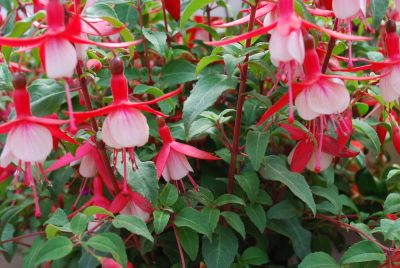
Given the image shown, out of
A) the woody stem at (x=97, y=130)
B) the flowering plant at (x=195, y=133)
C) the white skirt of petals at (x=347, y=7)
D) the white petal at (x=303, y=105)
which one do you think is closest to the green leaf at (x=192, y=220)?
the flowering plant at (x=195, y=133)

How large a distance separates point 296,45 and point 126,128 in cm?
20

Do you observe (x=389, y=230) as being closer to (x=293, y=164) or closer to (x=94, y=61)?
(x=293, y=164)

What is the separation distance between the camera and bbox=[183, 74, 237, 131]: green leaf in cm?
70

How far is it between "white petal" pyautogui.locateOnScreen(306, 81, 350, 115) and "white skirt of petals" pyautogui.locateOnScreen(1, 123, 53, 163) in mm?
291

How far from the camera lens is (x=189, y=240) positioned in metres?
0.77

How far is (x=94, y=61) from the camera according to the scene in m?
0.75

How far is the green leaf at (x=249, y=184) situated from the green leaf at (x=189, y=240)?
3.9 inches

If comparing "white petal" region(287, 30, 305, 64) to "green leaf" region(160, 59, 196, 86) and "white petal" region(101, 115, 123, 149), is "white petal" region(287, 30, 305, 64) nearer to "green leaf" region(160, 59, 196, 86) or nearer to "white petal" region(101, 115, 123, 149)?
"white petal" region(101, 115, 123, 149)

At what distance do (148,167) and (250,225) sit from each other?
26cm

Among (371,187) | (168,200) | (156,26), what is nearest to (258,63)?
(168,200)

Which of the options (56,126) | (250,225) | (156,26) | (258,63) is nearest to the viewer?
(56,126)

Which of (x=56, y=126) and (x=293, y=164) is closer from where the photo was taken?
(x=56, y=126)


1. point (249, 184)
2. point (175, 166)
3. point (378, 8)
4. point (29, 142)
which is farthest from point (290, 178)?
point (29, 142)

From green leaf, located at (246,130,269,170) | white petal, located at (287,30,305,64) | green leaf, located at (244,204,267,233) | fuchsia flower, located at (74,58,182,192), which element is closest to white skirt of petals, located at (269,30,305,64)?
white petal, located at (287,30,305,64)
